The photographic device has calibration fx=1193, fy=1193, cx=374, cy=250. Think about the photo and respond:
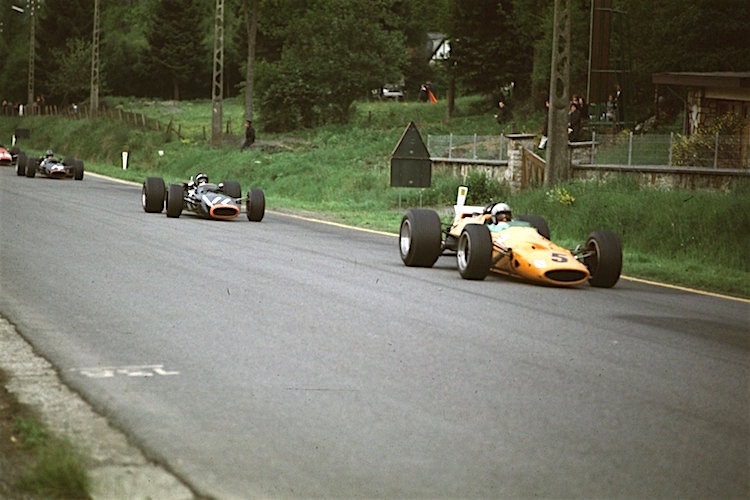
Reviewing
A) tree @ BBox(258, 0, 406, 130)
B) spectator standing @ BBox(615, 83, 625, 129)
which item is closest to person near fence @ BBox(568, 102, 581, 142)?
spectator standing @ BBox(615, 83, 625, 129)

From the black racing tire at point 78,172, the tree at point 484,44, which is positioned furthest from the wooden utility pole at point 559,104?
the tree at point 484,44

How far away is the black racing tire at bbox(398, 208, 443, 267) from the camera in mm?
15414

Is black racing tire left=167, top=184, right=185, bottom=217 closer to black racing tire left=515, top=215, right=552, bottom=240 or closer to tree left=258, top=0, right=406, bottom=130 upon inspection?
black racing tire left=515, top=215, right=552, bottom=240

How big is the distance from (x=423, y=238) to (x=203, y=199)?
30.1 ft

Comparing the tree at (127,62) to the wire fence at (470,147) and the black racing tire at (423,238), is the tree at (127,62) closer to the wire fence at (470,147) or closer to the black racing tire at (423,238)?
the wire fence at (470,147)

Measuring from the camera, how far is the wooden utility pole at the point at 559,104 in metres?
27.0

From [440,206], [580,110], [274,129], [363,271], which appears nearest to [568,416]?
[363,271]

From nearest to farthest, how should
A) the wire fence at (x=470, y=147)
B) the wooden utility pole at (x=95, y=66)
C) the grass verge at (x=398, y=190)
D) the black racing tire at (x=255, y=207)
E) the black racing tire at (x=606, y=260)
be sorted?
the black racing tire at (x=606, y=260) < the grass verge at (x=398, y=190) < the black racing tire at (x=255, y=207) < the wire fence at (x=470, y=147) < the wooden utility pole at (x=95, y=66)

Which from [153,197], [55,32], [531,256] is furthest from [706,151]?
[55,32]

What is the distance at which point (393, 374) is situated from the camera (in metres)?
8.26

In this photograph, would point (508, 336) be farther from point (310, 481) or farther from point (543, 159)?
point (543, 159)

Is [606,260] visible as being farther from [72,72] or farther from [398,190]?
[72,72]

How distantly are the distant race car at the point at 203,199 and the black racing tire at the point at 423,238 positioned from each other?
8227 millimetres

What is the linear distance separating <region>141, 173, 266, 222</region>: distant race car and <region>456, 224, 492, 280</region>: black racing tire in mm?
9867
